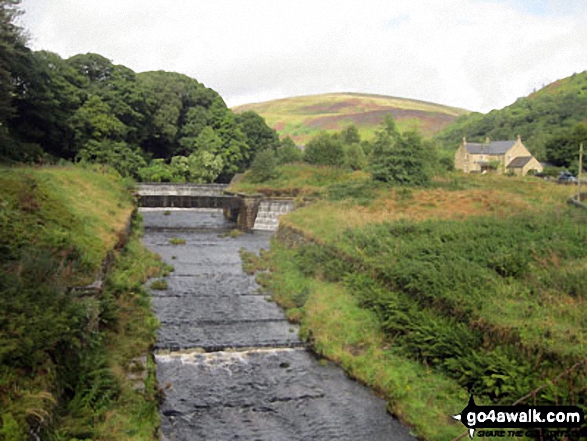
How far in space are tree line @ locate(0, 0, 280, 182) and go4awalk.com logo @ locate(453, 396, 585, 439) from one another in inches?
1062

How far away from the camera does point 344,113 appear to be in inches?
5207

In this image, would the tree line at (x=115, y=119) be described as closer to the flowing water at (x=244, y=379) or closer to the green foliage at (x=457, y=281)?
the flowing water at (x=244, y=379)

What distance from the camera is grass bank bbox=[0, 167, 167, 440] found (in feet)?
25.2

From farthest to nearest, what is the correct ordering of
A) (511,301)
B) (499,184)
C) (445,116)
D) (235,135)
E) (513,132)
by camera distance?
(445,116) → (513,132) → (235,135) → (499,184) → (511,301)

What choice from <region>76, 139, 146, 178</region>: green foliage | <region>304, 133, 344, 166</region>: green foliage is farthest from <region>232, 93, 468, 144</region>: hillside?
<region>76, 139, 146, 178</region>: green foliage

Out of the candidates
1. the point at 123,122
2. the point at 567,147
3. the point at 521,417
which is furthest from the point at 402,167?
the point at 567,147

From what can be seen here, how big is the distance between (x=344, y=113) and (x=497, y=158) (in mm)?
57139

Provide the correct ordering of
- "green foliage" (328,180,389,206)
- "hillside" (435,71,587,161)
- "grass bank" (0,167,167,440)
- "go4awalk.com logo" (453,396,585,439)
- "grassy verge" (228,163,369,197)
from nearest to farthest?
"grass bank" (0,167,167,440) → "go4awalk.com logo" (453,396,585,439) → "green foliage" (328,180,389,206) → "grassy verge" (228,163,369,197) → "hillside" (435,71,587,161)

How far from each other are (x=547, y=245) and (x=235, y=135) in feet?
167

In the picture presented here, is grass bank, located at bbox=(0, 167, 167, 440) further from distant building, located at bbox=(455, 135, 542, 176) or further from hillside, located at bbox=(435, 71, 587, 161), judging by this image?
hillside, located at bbox=(435, 71, 587, 161)

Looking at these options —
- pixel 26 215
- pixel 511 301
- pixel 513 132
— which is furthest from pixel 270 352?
pixel 513 132

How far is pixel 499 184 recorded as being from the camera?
36.7 metres

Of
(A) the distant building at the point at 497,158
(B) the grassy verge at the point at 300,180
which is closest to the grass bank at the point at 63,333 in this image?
(B) the grassy verge at the point at 300,180

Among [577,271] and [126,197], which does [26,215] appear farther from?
[126,197]
